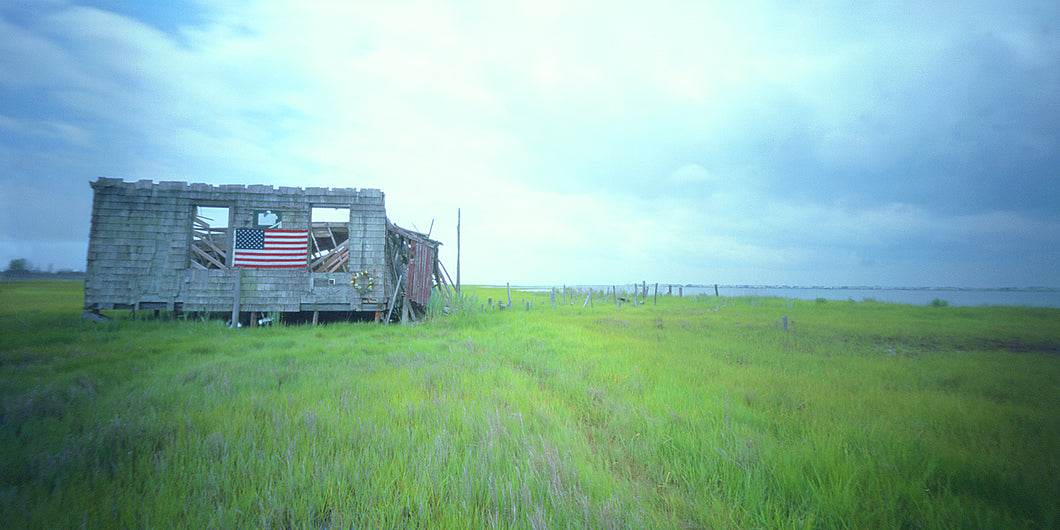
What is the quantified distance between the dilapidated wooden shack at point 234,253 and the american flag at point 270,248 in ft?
0.11

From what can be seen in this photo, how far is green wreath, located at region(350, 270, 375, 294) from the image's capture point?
13.7 metres

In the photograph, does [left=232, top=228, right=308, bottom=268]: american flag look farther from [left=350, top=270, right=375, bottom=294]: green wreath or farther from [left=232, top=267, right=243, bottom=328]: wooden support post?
[left=350, top=270, right=375, bottom=294]: green wreath

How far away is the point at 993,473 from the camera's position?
2.81 meters

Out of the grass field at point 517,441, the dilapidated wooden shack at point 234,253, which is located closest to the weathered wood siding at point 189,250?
the dilapidated wooden shack at point 234,253

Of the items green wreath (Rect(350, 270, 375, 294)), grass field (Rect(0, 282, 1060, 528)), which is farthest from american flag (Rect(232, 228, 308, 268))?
grass field (Rect(0, 282, 1060, 528))

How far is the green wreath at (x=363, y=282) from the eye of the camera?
13672 mm

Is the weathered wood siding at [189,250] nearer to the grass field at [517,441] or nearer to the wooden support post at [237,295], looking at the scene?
the wooden support post at [237,295]

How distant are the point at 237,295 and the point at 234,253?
5.57ft

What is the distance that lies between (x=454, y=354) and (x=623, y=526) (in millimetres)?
6040

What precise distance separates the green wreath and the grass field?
6379mm

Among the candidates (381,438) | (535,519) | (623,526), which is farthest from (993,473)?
(381,438)

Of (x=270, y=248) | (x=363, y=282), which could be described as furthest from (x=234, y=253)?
(x=363, y=282)

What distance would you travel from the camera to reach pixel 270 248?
13.5m

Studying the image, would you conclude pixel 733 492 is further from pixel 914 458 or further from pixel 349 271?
pixel 349 271
